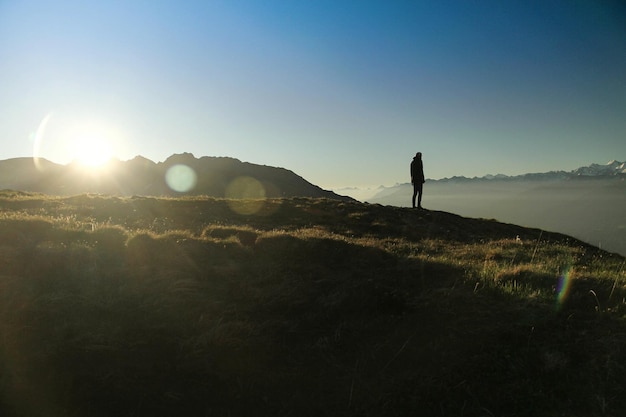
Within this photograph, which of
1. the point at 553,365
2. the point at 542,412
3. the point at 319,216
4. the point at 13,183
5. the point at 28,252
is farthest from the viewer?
the point at 13,183

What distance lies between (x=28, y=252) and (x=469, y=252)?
11.1m

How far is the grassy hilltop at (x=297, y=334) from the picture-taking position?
4.29m

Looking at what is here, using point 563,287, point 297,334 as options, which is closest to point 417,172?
point 563,287

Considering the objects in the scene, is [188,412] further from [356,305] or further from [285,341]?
[356,305]

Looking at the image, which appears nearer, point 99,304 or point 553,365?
point 553,365

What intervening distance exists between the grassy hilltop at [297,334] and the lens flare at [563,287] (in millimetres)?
33

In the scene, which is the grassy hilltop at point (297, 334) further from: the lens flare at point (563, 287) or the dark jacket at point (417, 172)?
the dark jacket at point (417, 172)

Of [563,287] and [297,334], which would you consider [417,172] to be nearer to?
[563,287]

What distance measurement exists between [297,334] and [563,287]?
442 centimetres

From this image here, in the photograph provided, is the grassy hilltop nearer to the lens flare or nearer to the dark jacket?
the lens flare

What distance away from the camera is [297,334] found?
5.71 metres

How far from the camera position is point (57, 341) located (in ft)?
18.5

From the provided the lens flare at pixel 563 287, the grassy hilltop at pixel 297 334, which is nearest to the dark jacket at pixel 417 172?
the grassy hilltop at pixel 297 334

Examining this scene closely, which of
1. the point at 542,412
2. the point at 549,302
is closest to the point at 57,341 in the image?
the point at 542,412
